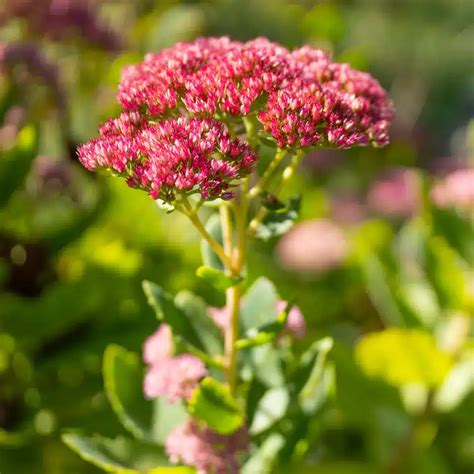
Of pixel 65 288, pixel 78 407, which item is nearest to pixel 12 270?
pixel 65 288

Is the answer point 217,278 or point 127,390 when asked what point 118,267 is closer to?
point 127,390

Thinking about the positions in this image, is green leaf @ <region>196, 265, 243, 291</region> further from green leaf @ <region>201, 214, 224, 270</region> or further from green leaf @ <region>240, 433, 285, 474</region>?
green leaf @ <region>240, 433, 285, 474</region>

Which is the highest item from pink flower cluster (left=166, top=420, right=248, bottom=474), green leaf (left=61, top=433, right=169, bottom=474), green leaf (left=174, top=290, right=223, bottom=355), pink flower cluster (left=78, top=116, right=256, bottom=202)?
pink flower cluster (left=78, top=116, right=256, bottom=202)

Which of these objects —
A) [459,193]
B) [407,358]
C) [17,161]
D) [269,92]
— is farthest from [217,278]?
[459,193]

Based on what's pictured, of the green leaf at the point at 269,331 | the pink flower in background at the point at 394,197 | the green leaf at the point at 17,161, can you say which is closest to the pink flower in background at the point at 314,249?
the pink flower in background at the point at 394,197

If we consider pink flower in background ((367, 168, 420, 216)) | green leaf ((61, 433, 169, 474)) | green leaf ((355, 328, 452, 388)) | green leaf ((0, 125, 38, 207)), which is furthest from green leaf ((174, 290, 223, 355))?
pink flower in background ((367, 168, 420, 216))

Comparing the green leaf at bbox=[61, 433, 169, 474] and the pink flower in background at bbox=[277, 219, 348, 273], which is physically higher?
the green leaf at bbox=[61, 433, 169, 474]

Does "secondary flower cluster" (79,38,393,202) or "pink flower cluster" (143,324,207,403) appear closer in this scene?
"secondary flower cluster" (79,38,393,202)

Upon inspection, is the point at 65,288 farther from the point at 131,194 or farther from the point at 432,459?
the point at 432,459
